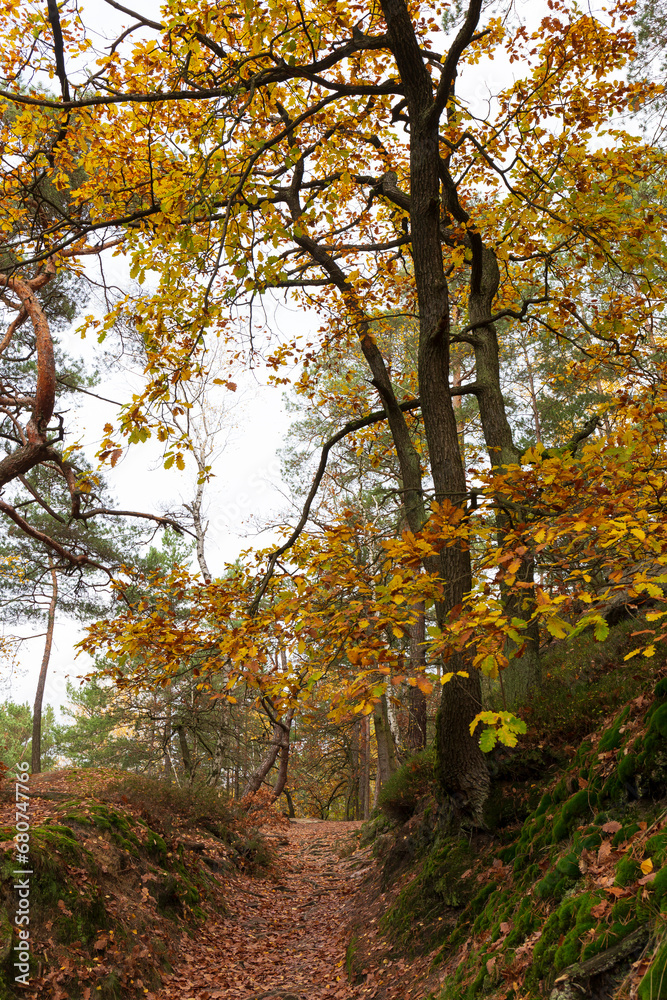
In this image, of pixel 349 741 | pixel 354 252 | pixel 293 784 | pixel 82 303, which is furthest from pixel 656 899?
pixel 293 784

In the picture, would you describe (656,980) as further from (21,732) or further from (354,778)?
(21,732)

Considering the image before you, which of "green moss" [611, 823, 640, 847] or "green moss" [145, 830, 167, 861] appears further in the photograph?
"green moss" [145, 830, 167, 861]

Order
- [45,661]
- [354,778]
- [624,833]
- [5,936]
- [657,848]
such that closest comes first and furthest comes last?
[657,848], [624,833], [5,936], [45,661], [354,778]

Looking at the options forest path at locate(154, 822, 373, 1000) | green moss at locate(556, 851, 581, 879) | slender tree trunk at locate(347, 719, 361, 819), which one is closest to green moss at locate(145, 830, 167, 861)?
forest path at locate(154, 822, 373, 1000)

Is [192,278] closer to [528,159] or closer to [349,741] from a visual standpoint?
[528,159]

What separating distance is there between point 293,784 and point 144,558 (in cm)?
1114

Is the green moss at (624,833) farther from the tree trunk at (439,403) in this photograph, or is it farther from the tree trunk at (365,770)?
the tree trunk at (365,770)

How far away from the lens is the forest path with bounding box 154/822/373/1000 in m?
5.61

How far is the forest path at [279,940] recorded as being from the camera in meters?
5.61

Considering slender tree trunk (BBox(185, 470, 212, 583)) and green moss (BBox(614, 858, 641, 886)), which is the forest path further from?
slender tree trunk (BBox(185, 470, 212, 583))

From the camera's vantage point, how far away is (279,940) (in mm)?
7156

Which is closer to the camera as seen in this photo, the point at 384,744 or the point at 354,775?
the point at 384,744

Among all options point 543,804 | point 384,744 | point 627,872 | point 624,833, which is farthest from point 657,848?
point 384,744

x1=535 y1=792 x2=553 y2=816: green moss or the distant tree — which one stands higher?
the distant tree
